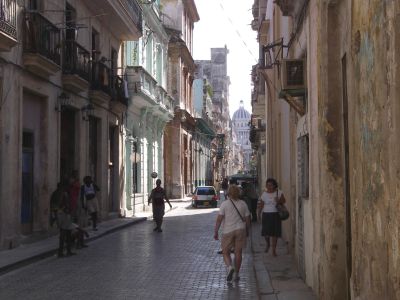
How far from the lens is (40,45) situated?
1523cm

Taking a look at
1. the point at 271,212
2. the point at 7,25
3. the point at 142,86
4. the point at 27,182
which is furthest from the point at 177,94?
the point at 271,212

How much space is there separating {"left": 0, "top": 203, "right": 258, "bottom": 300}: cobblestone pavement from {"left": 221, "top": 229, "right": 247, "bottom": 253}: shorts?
0.56m

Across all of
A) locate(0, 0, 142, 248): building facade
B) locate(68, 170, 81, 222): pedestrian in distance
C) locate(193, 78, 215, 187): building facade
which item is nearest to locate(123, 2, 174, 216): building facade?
locate(0, 0, 142, 248): building facade

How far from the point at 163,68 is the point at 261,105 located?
769cm

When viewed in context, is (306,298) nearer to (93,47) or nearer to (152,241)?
(152,241)

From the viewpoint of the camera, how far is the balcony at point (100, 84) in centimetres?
2066

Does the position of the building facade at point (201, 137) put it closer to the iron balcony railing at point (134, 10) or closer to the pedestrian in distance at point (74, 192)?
the iron balcony railing at point (134, 10)

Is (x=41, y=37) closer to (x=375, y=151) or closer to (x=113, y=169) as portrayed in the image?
(x=113, y=169)

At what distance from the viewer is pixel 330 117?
7.50 m

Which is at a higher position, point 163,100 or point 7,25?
point 163,100

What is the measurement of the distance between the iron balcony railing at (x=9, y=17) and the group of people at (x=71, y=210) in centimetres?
344

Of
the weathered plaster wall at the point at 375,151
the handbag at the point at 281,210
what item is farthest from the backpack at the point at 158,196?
the weathered plaster wall at the point at 375,151

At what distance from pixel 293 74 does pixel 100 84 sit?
1207 centimetres

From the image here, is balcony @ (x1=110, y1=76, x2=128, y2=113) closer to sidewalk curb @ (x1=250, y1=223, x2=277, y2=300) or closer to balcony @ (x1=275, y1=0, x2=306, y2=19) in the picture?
sidewalk curb @ (x1=250, y1=223, x2=277, y2=300)
